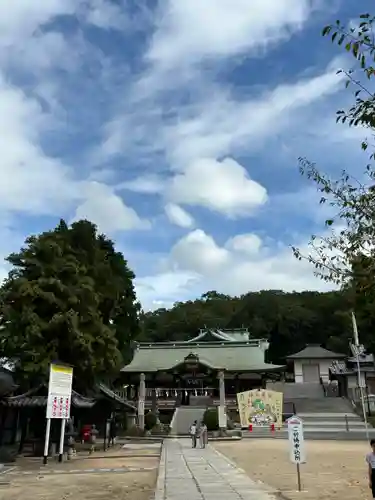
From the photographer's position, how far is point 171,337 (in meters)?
76.9

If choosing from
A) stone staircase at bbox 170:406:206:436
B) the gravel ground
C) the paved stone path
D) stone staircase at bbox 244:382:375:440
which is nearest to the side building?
stone staircase at bbox 170:406:206:436

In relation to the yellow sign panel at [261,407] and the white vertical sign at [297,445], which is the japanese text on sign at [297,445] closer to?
the white vertical sign at [297,445]

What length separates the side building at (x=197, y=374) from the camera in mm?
40406

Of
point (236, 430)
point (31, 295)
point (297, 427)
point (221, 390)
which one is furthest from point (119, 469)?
point (221, 390)

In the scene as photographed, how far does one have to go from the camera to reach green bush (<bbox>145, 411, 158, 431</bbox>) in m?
34.5

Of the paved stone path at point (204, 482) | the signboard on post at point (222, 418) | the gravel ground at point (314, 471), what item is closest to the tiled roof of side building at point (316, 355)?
the signboard on post at point (222, 418)

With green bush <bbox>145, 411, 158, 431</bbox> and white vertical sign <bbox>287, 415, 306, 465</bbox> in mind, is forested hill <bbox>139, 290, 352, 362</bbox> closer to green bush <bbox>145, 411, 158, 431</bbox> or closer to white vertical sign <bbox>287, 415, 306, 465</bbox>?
green bush <bbox>145, 411, 158, 431</bbox>

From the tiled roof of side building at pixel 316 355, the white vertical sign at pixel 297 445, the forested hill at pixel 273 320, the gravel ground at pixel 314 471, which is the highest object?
the forested hill at pixel 273 320

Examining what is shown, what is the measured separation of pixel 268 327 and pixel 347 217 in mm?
69366

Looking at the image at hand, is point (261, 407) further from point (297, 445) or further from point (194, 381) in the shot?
point (297, 445)

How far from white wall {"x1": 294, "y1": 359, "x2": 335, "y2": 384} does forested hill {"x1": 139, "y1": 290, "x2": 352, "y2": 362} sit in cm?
1652

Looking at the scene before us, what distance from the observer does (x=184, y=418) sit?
36281 millimetres

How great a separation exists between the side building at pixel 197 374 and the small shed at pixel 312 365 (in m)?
6.74

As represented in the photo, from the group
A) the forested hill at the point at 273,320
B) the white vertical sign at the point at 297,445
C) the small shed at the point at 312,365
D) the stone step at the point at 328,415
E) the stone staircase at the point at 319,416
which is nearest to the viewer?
the white vertical sign at the point at 297,445
